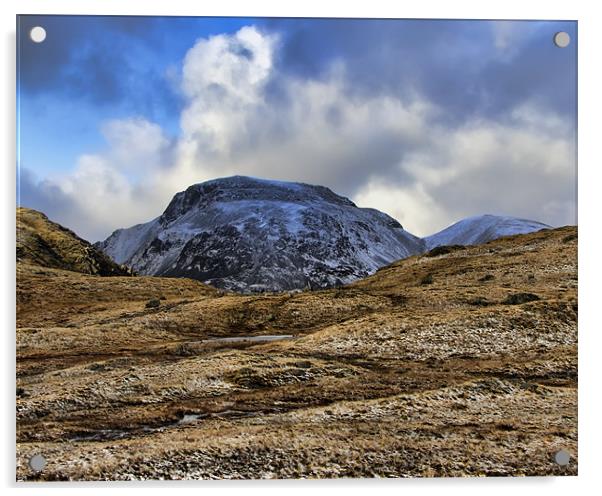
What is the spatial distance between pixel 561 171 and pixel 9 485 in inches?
456

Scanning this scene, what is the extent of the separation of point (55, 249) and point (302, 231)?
4.79m

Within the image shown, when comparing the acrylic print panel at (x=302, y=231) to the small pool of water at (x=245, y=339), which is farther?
the small pool of water at (x=245, y=339)

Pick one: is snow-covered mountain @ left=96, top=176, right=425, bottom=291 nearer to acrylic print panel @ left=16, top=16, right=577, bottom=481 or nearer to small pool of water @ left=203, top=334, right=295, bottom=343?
acrylic print panel @ left=16, top=16, right=577, bottom=481

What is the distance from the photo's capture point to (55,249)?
10.9 meters

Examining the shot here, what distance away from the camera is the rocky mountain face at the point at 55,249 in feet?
35.3

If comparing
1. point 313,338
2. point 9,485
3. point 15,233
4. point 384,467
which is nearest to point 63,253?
point 15,233

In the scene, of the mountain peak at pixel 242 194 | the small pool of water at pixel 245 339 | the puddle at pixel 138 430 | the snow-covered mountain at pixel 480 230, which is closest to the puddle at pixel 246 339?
the small pool of water at pixel 245 339

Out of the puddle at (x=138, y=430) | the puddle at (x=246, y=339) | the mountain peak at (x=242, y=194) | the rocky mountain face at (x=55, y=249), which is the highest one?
the mountain peak at (x=242, y=194)

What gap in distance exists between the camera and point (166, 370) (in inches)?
419

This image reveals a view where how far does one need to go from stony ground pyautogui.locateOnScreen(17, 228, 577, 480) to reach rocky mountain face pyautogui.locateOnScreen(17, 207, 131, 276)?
0.83 ft

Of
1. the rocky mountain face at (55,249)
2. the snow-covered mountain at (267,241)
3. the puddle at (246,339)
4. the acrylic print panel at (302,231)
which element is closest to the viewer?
the acrylic print panel at (302,231)

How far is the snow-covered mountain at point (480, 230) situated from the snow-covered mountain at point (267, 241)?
0.46 metres
